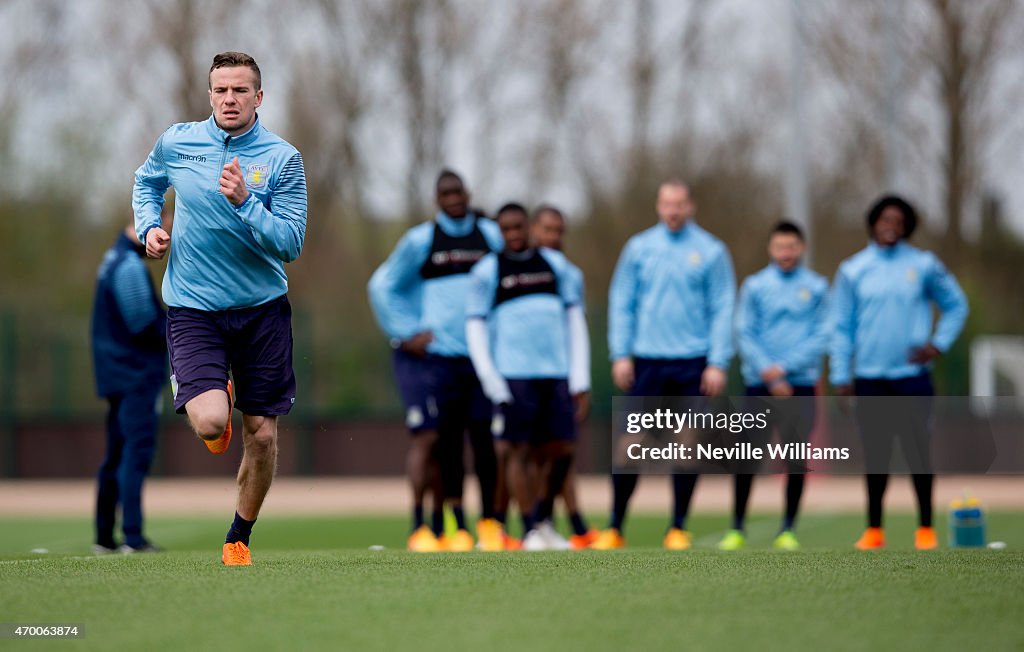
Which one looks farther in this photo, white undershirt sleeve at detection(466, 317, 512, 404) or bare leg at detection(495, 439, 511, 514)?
bare leg at detection(495, 439, 511, 514)

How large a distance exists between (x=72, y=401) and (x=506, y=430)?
13799 millimetres

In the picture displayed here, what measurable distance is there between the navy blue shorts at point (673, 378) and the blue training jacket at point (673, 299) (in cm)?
5

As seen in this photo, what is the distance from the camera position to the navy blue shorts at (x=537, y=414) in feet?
31.6

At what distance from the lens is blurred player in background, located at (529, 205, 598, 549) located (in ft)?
34.1

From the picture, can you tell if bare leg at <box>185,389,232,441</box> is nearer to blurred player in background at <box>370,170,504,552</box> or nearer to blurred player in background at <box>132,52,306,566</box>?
blurred player in background at <box>132,52,306,566</box>

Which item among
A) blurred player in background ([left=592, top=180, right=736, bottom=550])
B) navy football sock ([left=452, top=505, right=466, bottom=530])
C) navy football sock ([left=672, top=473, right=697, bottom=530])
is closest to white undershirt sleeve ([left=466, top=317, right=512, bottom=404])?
blurred player in background ([left=592, top=180, right=736, bottom=550])

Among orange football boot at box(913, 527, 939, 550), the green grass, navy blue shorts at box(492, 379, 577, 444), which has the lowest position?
the green grass

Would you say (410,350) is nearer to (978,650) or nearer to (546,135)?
(978,650)

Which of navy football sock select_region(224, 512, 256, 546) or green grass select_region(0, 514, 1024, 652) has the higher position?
navy football sock select_region(224, 512, 256, 546)

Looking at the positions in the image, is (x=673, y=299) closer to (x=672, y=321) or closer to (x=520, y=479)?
(x=672, y=321)

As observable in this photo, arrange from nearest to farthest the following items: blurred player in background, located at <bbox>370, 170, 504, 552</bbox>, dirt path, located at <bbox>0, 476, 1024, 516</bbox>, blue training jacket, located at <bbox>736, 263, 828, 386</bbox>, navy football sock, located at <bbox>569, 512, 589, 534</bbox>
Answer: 1. blurred player in background, located at <bbox>370, 170, 504, 552</bbox>
2. blue training jacket, located at <bbox>736, 263, 828, 386</bbox>
3. navy football sock, located at <bbox>569, 512, 589, 534</bbox>
4. dirt path, located at <bbox>0, 476, 1024, 516</bbox>

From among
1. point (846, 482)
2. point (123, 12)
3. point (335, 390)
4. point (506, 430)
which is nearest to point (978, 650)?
point (506, 430)

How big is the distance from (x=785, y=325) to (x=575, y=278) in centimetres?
155

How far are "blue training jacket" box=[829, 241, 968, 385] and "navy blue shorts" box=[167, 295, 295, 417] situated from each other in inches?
181
